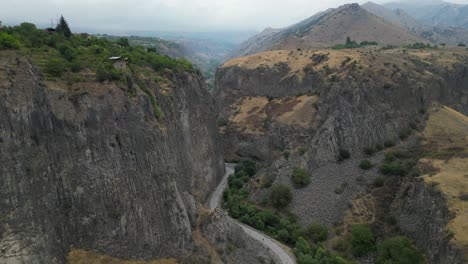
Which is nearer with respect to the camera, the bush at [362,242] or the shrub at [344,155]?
the bush at [362,242]

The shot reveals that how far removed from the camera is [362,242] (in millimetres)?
56906

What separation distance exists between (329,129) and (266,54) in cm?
4723

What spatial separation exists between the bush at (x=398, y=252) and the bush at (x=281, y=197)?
18065mm

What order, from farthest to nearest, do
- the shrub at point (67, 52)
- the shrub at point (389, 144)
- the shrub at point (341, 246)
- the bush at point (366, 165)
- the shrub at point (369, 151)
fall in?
the shrub at point (389, 144) → the shrub at point (369, 151) → the bush at point (366, 165) → the shrub at point (341, 246) → the shrub at point (67, 52)

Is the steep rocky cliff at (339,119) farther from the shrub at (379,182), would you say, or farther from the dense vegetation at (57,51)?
the dense vegetation at (57,51)

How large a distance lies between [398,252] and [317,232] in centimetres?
1270

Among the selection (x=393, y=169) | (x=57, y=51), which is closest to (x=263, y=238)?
(x=393, y=169)

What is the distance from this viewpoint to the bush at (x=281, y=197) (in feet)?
229

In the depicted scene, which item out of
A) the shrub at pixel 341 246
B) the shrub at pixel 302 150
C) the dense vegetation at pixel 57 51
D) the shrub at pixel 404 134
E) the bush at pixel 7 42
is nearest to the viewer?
the bush at pixel 7 42

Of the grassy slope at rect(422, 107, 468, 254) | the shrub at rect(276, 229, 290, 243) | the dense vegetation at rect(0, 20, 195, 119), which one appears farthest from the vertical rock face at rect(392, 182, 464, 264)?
the dense vegetation at rect(0, 20, 195, 119)

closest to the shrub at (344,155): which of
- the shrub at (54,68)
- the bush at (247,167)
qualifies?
the bush at (247,167)

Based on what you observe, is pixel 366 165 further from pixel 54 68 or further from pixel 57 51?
pixel 54 68

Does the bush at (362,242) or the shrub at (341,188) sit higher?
the shrub at (341,188)

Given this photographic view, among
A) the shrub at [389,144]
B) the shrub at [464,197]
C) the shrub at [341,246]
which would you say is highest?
the shrub at [464,197]
